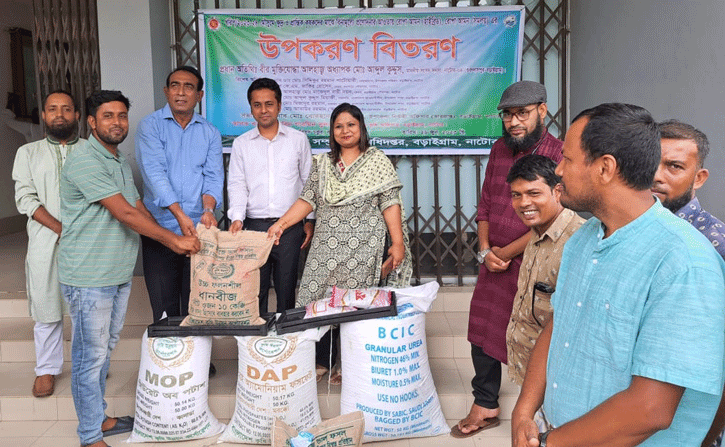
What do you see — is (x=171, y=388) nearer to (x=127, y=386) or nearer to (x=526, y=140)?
(x=127, y=386)

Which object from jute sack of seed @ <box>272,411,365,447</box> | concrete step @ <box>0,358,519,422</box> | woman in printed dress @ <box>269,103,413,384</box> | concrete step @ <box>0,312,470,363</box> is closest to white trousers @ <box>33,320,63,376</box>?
concrete step @ <box>0,358,519,422</box>

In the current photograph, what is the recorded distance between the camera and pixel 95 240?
256 centimetres

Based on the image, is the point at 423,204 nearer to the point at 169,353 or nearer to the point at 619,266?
the point at 169,353

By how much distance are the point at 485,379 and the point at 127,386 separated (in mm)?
1885

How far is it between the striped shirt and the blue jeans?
0.06 metres

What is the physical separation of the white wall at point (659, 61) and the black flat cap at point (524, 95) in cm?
72

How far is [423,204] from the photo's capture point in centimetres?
414

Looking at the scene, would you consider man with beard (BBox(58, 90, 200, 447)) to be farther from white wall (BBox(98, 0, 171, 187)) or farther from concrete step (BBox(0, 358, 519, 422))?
white wall (BBox(98, 0, 171, 187))

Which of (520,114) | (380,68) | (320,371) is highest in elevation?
(380,68)

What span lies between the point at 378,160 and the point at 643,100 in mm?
1482

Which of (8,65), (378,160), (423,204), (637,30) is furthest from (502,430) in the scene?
(8,65)

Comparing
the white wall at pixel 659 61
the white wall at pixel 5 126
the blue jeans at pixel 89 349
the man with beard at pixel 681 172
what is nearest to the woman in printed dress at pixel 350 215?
the blue jeans at pixel 89 349

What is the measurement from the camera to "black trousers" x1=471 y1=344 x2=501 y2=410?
2.72m

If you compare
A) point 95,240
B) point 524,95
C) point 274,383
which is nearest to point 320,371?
point 274,383
